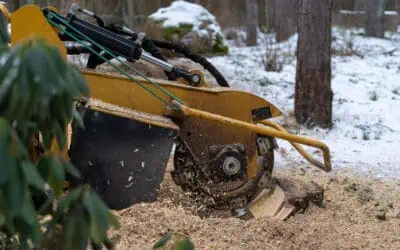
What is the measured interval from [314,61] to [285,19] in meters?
11.0

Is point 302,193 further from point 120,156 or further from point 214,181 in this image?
point 120,156

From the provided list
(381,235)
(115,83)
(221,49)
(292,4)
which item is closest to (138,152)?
(115,83)

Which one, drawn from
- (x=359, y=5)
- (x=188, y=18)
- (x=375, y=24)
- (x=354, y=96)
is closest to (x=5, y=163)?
(x=354, y=96)

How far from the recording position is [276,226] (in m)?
4.18

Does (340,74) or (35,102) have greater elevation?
(35,102)

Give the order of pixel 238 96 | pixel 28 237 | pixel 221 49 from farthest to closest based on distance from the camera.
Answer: pixel 221 49
pixel 238 96
pixel 28 237

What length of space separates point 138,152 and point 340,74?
7489mm

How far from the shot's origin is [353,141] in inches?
296

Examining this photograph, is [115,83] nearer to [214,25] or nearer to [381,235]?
[381,235]

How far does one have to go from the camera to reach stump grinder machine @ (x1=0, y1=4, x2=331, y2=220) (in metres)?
4.26

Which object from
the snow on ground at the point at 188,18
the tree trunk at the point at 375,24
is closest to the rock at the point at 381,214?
the snow on ground at the point at 188,18

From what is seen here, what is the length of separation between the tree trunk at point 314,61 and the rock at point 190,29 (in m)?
4.88

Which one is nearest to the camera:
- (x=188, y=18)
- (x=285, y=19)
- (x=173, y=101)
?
(x=173, y=101)

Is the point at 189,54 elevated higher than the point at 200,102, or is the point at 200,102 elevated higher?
the point at 189,54
